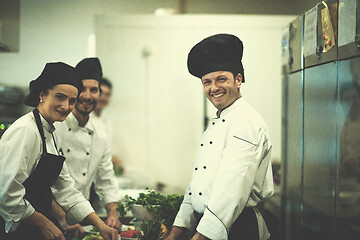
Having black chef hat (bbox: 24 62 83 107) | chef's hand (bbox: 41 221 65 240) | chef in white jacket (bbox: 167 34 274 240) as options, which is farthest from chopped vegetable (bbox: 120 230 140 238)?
black chef hat (bbox: 24 62 83 107)

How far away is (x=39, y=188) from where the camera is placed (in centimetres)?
169

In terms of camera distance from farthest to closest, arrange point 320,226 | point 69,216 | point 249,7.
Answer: point 249,7
point 320,226
point 69,216

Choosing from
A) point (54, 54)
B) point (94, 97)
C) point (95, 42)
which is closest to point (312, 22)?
point (94, 97)

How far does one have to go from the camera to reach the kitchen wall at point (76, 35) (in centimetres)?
212

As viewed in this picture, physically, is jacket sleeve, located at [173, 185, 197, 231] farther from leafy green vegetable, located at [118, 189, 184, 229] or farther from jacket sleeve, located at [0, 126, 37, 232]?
jacket sleeve, located at [0, 126, 37, 232]

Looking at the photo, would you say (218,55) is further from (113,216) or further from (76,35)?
(76,35)

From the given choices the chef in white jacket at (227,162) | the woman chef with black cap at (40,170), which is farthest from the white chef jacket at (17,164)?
the chef in white jacket at (227,162)

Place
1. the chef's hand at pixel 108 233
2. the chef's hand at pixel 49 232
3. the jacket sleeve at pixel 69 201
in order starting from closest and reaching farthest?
the chef's hand at pixel 49 232
the chef's hand at pixel 108 233
the jacket sleeve at pixel 69 201

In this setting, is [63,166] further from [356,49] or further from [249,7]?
[249,7]

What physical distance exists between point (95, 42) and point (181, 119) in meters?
0.89

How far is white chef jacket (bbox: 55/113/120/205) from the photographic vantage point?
2.09 metres

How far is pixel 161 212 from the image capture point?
6.04ft

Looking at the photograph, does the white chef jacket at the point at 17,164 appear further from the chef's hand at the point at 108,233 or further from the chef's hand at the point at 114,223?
the chef's hand at the point at 114,223

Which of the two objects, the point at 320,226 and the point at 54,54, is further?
the point at 54,54
